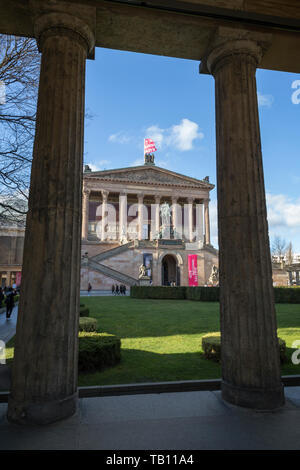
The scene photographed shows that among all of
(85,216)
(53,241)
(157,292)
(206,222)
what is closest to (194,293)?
(157,292)

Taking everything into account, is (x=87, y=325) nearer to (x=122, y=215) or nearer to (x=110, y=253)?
(x=110, y=253)

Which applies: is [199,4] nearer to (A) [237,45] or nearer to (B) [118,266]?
(A) [237,45]

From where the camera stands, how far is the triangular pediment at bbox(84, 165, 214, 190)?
54.6 metres

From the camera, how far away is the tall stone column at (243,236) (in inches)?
153

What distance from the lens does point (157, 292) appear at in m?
26.1

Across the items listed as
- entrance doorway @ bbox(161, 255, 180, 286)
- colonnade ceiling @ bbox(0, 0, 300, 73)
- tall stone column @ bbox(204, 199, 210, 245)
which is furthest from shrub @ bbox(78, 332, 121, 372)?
tall stone column @ bbox(204, 199, 210, 245)

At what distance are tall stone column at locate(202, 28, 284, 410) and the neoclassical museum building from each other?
34535 millimetres

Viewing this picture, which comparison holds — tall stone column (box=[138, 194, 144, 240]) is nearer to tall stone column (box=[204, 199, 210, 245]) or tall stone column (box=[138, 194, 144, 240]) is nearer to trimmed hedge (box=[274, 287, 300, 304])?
tall stone column (box=[204, 199, 210, 245])

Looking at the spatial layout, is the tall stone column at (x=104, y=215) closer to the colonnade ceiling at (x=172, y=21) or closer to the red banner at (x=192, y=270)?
the red banner at (x=192, y=270)

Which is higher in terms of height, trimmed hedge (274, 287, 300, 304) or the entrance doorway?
the entrance doorway

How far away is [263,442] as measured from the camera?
2973 millimetres

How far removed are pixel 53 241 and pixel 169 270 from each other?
4680 cm

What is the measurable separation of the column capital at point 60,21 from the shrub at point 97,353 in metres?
5.39
